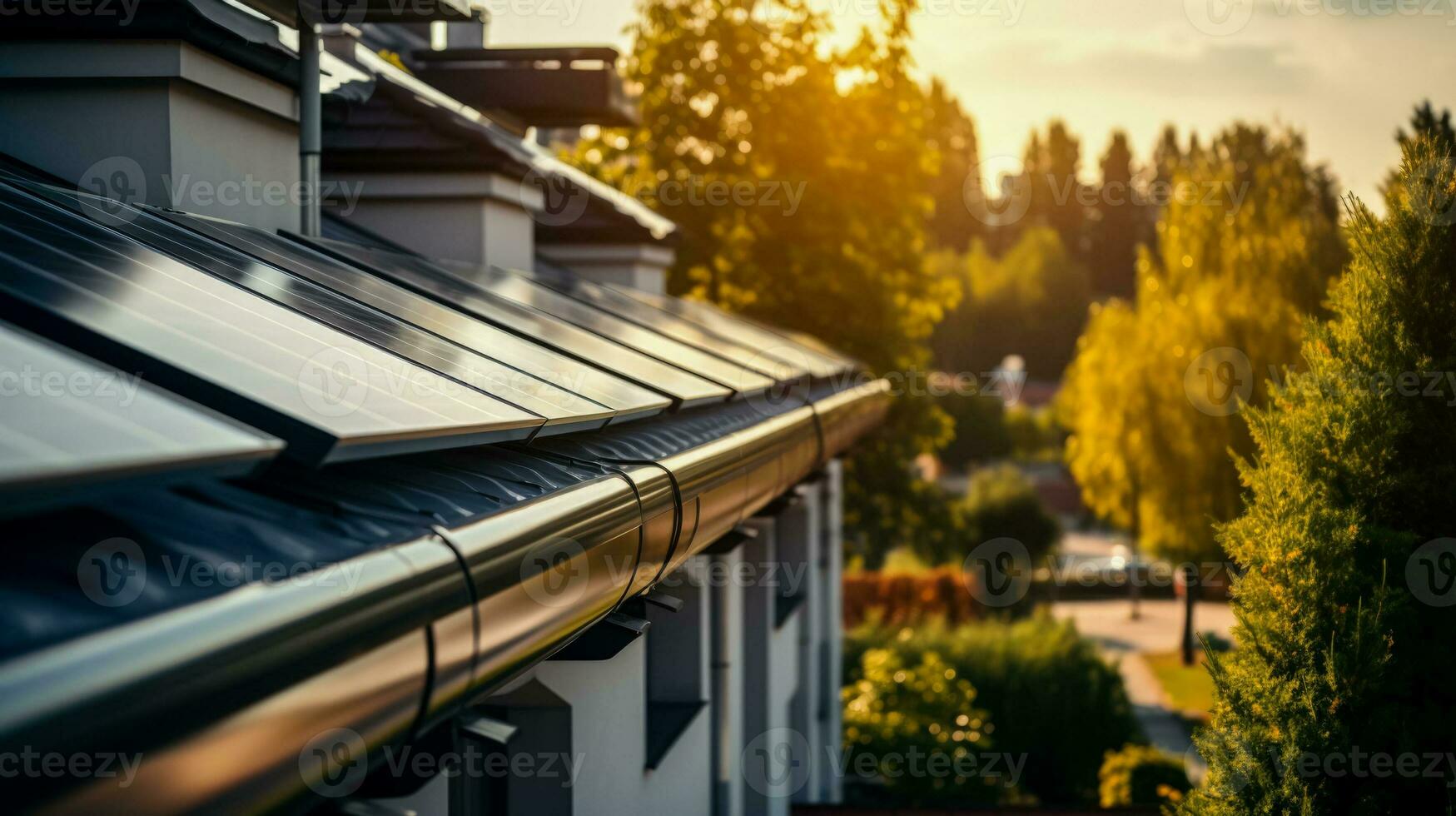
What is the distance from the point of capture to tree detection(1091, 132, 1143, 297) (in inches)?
3844

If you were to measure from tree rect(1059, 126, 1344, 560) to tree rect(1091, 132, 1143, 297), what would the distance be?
68.8 m

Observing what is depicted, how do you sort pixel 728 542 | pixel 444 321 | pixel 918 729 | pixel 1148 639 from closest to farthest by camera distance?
pixel 444 321
pixel 728 542
pixel 918 729
pixel 1148 639

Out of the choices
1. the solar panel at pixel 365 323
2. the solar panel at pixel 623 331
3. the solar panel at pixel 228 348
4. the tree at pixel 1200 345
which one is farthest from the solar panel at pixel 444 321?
the tree at pixel 1200 345

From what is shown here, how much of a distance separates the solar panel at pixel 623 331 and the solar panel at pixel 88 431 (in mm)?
4339

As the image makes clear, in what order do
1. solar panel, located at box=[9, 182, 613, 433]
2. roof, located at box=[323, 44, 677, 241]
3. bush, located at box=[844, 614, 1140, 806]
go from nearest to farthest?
solar panel, located at box=[9, 182, 613, 433], roof, located at box=[323, 44, 677, 241], bush, located at box=[844, 614, 1140, 806]

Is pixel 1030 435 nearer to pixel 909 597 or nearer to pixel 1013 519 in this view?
pixel 1013 519

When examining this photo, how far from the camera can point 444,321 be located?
509 centimetres

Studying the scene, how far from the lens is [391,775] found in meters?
2.54

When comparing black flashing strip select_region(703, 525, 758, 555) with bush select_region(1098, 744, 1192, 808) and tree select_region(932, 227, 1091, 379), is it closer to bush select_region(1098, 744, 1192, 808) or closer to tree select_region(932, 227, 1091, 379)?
bush select_region(1098, 744, 1192, 808)

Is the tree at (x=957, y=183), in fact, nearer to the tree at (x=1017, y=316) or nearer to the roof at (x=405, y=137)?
the tree at (x=1017, y=316)

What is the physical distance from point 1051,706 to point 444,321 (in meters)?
15.8

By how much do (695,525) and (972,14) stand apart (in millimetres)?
11308

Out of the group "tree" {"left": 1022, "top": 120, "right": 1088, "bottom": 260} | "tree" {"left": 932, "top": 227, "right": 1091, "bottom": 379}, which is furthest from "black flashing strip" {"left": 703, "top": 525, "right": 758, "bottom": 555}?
"tree" {"left": 1022, "top": 120, "right": 1088, "bottom": 260}

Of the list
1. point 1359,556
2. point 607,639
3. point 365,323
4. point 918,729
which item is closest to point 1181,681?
point 918,729
